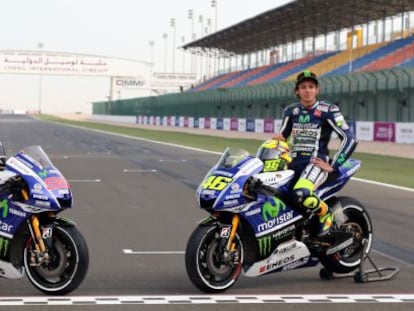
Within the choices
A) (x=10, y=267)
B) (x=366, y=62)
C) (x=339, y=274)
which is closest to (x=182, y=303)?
(x=10, y=267)

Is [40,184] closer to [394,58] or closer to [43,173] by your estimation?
[43,173]

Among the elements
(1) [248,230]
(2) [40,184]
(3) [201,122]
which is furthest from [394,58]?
(2) [40,184]

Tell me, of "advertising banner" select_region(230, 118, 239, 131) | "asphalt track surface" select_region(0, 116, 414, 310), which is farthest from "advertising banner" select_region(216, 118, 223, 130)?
"asphalt track surface" select_region(0, 116, 414, 310)

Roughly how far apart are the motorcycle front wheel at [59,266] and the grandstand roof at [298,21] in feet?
161

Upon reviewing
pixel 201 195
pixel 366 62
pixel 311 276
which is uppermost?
pixel 366 62

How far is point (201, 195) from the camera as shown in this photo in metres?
6.94

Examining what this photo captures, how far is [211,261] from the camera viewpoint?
701cm

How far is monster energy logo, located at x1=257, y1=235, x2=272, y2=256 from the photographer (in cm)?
720

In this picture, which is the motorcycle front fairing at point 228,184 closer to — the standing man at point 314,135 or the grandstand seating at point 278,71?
the standing man at point 314,135

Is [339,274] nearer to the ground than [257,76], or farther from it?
nearer to the ground

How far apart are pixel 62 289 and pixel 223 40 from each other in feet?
248

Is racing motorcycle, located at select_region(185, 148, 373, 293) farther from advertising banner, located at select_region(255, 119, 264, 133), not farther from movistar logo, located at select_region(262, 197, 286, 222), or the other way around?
advertising banner, located at select_region(255, 119, 264, 133)

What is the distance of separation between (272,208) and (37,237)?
1.94m

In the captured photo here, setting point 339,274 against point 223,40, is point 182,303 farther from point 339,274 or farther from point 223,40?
point 223,40
